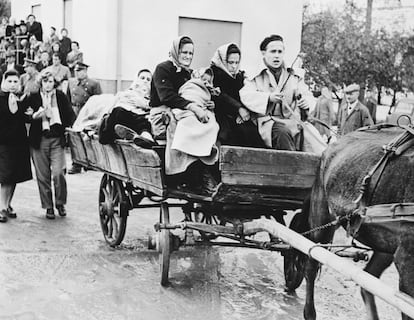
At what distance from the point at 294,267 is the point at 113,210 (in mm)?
2492

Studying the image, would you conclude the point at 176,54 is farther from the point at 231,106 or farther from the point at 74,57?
the point at 74,57

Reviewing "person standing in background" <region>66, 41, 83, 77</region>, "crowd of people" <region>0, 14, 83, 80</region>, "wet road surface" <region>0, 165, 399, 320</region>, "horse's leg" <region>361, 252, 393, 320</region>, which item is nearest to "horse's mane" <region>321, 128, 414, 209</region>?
"horse's leg" <region>361, 252, 393, 320</region>

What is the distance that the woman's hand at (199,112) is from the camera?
627cm

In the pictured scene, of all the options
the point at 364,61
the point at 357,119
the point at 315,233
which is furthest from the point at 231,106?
the point at 364,61

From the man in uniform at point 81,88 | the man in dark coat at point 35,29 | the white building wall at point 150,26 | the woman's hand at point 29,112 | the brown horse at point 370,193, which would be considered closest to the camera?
the brown horse at point 370,193

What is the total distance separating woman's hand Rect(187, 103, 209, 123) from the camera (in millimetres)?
6273

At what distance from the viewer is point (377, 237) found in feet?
15.1

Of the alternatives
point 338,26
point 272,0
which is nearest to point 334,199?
point 272,0

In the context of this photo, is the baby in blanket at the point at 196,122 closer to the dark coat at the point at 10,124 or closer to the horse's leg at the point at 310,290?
the horse's leg at the point at 310,290

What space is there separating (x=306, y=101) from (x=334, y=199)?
5.61 ft

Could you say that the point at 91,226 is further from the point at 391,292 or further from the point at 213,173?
the point at 391,292

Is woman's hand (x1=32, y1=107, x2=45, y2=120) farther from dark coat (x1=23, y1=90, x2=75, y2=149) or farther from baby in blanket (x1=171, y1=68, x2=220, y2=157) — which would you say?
baby in blanket (x1=171, y1=68, x2=220, y2=157)

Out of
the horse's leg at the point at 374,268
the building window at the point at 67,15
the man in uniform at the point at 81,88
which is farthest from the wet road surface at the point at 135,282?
the building window at the point at 67,15

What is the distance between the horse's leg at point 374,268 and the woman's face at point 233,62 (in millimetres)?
2424
